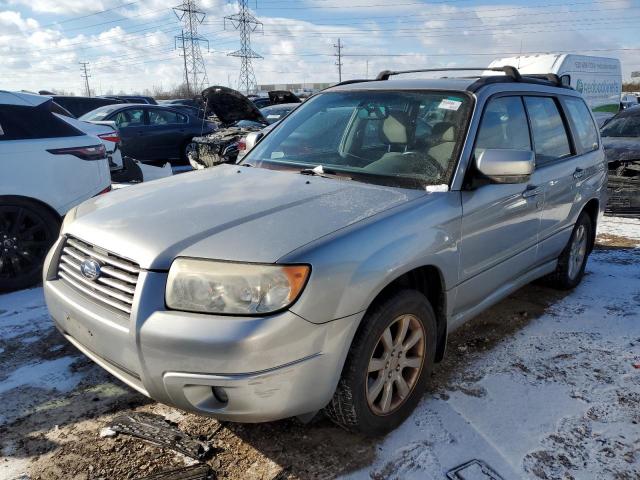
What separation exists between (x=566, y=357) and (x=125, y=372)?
108 inches

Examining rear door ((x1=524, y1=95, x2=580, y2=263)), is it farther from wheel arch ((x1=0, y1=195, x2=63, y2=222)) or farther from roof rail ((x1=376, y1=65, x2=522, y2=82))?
wheel arch ((x1=0, y1=195, x2=63, y2=222))

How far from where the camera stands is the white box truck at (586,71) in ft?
48.4

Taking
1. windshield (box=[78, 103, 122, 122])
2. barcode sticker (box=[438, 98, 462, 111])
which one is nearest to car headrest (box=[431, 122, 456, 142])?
barcode sticker (box=[438, 98, 462, 111])

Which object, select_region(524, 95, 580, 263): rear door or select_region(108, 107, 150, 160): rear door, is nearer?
select_region(524, 95, 580, 263): rear door

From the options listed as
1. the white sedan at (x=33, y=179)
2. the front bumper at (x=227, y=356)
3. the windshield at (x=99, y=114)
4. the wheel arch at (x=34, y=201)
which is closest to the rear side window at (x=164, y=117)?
the windshield at (x=99, y=114)

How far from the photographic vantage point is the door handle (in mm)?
3436

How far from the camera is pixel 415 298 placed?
2.55 meters

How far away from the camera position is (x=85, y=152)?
187 inches

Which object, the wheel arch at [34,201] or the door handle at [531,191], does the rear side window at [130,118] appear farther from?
the door handle at [531,191]

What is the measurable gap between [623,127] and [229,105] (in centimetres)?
751

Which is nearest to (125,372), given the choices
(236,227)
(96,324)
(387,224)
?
(96,324)

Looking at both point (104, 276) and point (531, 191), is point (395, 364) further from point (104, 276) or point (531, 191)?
point (531, 191)

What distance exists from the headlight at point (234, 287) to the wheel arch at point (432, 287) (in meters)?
0.62

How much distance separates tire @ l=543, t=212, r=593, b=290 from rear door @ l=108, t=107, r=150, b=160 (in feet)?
32.4
